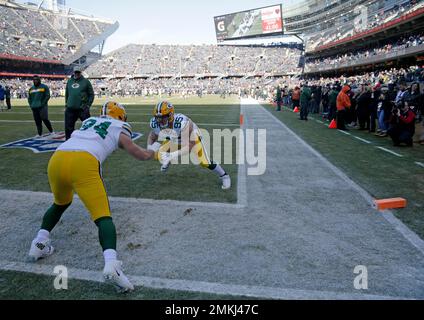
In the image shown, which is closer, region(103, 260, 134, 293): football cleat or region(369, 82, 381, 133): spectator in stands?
region(103, 260, 134, 293): football cleat

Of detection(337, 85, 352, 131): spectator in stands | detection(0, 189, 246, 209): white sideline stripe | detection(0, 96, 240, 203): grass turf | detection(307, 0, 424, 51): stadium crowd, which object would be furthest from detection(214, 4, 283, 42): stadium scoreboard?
detection(0, 189, 246, 209): white sideline stripe

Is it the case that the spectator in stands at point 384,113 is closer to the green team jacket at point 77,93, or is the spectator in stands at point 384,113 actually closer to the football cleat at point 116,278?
the green team jacket at point 77,93

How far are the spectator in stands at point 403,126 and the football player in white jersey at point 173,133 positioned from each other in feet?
21.2

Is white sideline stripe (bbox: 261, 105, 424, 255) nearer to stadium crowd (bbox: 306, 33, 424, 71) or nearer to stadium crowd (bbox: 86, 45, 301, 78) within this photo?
stadium crowd (bbox: 306, 33, 424, 71)

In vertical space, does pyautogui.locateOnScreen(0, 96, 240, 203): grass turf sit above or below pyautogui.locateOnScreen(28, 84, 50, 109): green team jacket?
below

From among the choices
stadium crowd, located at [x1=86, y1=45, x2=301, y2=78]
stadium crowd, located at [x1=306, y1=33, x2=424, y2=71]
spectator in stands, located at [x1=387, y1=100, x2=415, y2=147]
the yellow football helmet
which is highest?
stadium crowd, located at [x1=86, y1=45, x2=301, y2=78]

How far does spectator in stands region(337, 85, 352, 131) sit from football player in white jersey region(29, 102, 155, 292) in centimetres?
1118

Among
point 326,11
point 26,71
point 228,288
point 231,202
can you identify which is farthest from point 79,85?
point 326,11

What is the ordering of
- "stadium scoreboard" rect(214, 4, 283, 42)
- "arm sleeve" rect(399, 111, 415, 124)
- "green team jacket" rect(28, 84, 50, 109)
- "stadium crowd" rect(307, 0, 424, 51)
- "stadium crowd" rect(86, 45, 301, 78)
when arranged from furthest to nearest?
"stadium crowd" rect(86, 45, 301, 78), "stadium scoreboard" rect(214, 4, 283, 42), "stadium crowd" rect(307, 0, 424, 51), "green team jacket" rect(28, 84, 50, 109), "arm sleeve" rect(399, 111, 415, 124)

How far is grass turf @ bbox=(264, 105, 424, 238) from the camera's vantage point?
485 cm

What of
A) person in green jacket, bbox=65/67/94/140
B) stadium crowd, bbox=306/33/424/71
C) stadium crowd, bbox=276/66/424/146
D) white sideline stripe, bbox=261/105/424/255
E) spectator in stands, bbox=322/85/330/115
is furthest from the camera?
stadium crowd, bbox=306/33/424/71

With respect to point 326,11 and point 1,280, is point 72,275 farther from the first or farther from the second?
point 326,11

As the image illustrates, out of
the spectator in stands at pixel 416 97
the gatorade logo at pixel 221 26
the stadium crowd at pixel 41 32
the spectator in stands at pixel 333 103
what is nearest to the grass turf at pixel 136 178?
the spectator in stands at pixel 416 97

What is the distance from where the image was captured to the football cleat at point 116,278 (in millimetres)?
2658
